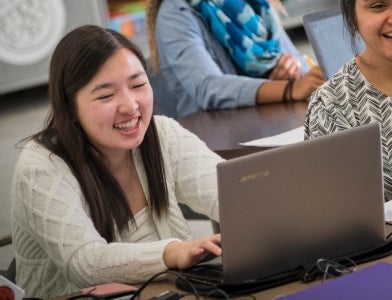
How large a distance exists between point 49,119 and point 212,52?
4.15ft

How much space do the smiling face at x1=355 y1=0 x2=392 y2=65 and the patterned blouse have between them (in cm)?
10

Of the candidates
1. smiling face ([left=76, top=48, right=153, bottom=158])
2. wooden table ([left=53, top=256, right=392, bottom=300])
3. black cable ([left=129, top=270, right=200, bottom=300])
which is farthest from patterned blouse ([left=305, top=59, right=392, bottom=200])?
black cable ([left=129, top=270, right=200, bottom=300])

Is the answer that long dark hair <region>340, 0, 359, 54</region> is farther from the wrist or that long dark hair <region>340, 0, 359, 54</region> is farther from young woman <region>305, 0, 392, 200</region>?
the wrist

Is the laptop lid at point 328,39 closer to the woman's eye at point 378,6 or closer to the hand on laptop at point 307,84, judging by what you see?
the hand on laptop at point 307,84

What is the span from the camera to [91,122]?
6.50ft

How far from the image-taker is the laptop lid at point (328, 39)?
9.32 feet

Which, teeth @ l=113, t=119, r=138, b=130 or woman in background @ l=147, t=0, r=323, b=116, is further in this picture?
woman in background @ l=147, t=0, r=323, b=116

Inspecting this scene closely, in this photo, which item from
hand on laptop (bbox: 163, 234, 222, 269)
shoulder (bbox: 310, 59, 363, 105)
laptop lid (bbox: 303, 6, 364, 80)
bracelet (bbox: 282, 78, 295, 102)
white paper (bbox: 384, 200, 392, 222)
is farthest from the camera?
bracelet (bbox: 282, 78, 295, 102)

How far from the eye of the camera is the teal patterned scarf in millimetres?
3256

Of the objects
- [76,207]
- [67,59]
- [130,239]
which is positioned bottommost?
[130,239]

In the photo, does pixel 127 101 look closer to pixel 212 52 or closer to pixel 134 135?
pixel 134 135

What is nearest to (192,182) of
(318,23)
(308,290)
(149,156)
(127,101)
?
(149,156)

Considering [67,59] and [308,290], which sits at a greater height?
[67,59]

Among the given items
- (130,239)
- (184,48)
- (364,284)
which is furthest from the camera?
(184,48)
